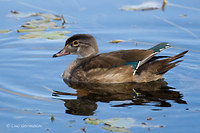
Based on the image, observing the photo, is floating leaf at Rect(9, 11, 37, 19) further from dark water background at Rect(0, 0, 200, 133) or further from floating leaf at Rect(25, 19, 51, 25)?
floating leaf at Rect(25, 19, 51, 25)

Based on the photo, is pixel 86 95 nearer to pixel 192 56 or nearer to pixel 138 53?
pixel 138 53

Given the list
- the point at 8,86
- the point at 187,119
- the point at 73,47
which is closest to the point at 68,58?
the point at 73,47

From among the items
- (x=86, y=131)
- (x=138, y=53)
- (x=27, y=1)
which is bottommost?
(x=86, y=131)

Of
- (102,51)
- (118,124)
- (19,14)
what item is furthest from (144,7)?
(118,124)

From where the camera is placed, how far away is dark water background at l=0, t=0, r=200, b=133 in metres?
7.76

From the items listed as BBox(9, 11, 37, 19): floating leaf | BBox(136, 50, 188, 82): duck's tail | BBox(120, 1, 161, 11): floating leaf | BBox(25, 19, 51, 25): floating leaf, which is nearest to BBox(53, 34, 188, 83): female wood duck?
BBox(136, 50, 188, 82): duck's tail

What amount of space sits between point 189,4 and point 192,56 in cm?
355

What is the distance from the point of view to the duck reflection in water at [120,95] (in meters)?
8.51

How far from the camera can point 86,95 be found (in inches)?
364

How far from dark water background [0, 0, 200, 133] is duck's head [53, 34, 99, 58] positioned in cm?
59

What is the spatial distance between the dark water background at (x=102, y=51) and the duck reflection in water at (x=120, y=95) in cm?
2

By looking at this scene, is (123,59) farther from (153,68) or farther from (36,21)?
(36,21)

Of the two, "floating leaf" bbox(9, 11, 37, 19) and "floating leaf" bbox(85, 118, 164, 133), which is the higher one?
"floating leaf" bbox(9, 11, 37, 19)

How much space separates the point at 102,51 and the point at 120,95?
281cm
